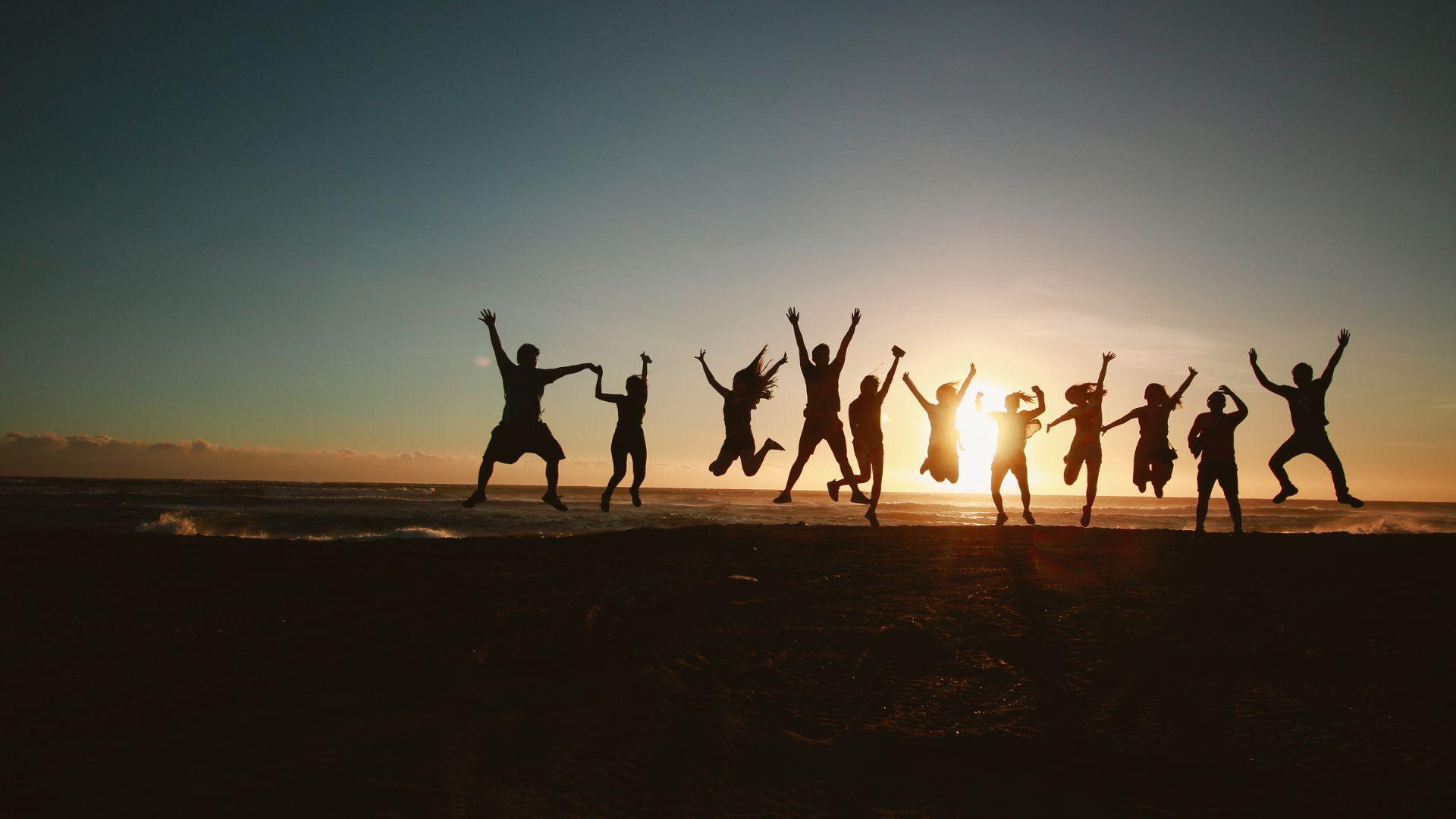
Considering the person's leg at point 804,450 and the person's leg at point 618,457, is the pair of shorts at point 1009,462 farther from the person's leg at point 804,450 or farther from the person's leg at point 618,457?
the person's leg at point 618,457

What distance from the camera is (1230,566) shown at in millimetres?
10188

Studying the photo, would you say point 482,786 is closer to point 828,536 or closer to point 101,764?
point 101,764

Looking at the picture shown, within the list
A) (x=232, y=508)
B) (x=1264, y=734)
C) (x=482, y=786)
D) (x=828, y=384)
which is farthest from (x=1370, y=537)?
(x=232, y=508)

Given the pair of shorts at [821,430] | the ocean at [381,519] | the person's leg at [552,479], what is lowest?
the ocean at [381,519]

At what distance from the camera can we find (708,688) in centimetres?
584

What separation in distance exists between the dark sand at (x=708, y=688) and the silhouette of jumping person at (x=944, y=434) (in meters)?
2.94

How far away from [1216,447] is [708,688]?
10.5m

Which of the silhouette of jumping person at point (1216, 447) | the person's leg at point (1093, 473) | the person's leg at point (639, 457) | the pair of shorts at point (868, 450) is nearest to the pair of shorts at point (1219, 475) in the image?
the silhouette of jumping person at point (1216, 447)

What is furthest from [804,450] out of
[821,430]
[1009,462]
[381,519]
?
[381,519]

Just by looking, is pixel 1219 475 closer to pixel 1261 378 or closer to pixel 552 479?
pixel 1261 378

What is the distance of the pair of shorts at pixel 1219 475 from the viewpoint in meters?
12.3

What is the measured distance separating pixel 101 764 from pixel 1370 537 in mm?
18018

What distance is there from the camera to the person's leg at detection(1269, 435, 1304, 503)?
11.3 m

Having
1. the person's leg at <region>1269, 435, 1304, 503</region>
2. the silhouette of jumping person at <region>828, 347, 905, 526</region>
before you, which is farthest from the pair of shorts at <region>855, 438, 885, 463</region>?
the person's leg at <region>1269, 435, 1304, 503</region>
